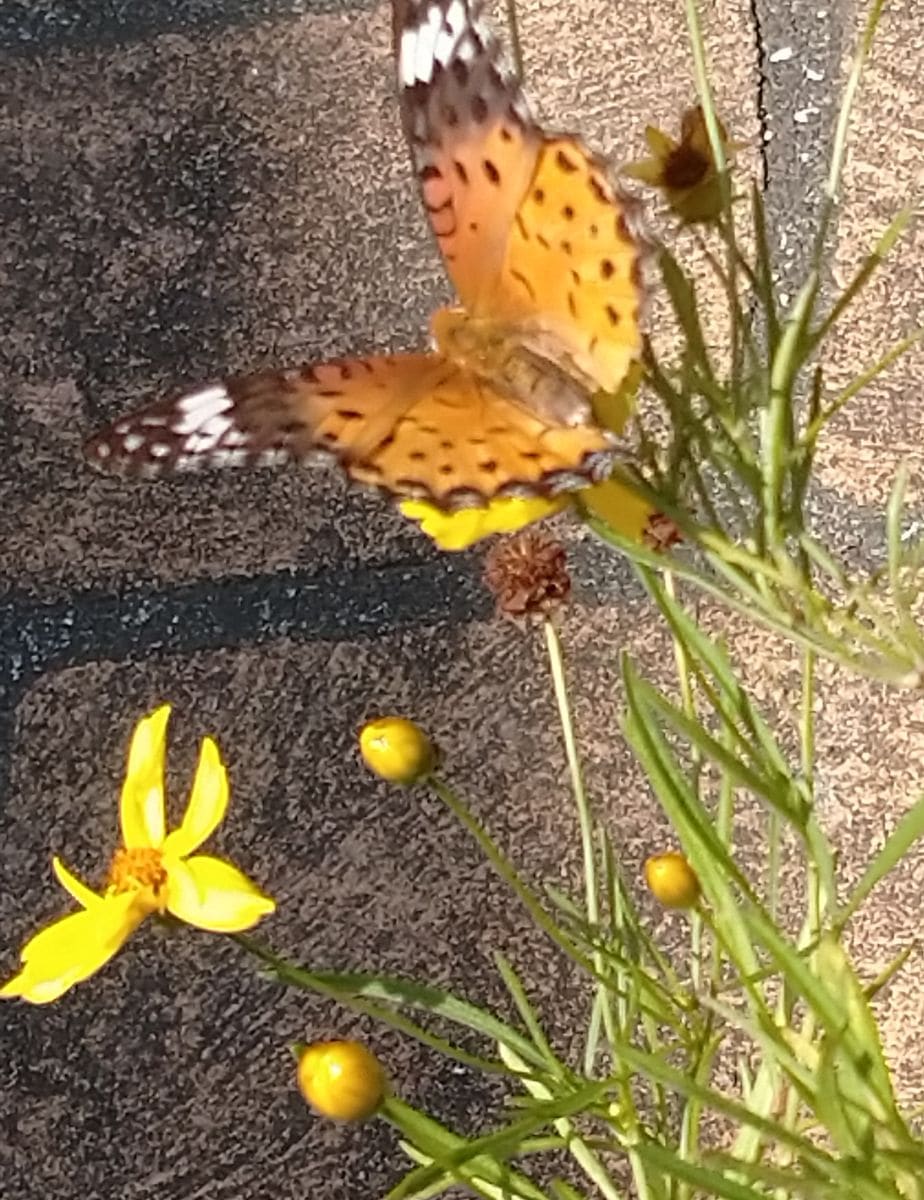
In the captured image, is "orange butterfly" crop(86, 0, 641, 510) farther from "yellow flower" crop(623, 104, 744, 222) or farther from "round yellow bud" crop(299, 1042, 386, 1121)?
"round yellow bud" crop(299, 1042, 386, 1121)

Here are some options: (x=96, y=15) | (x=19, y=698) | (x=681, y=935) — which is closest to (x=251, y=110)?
(x=96, y=15)

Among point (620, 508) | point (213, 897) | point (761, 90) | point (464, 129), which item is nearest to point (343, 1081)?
point (213, 897)

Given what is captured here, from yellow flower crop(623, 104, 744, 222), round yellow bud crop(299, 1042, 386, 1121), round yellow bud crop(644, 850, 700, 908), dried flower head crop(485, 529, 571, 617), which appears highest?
yellow flower crop(623, 104, 744, 222)

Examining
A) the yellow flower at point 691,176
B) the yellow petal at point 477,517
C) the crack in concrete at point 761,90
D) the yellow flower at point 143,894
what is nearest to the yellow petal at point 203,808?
the yellow flower at point 143,894

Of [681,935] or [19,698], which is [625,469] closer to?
[681,935]

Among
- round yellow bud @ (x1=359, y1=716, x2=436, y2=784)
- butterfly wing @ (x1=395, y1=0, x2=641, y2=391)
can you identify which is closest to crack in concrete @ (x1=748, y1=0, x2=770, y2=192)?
butterfly wing @ (x1=395, y1=0, x2=641, y2=391)

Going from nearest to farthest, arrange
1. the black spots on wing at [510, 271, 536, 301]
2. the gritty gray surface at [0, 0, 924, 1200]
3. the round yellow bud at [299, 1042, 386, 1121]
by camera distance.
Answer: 1. the round yellow bud at [299, 1042, 386, 1121]
2. the black spots on wing at [510, 271, 536, 301]
3. the gritty gray surface at [0, 0, 924, 1200]
